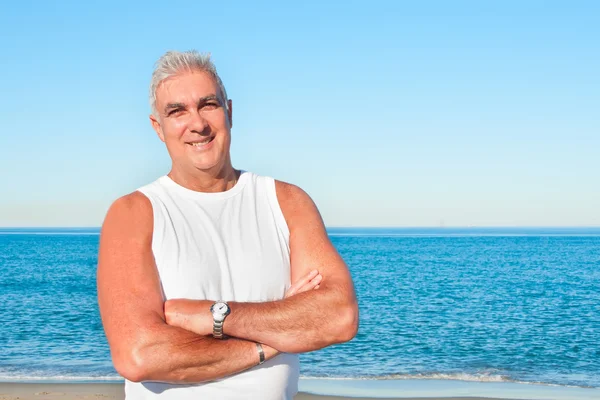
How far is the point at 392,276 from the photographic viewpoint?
50219mm

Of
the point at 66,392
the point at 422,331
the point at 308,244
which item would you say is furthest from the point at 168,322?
the point at 422,331

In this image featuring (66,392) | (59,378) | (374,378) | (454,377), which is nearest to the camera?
(66,392)

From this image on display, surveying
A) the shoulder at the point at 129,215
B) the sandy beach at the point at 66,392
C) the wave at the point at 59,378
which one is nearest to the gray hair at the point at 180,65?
the shoulder at the point at 129,215

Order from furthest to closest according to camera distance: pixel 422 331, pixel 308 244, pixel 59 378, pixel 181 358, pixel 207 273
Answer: pixel 422 331 < pixel 59 378 < pixel 308 244 < pixel 207 273 < pixel 181 358

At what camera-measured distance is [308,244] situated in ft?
8.27

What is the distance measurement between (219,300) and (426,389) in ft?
34.6

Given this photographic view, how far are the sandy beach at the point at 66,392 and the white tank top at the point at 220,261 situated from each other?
27.9 feet

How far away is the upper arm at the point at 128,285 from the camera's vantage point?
7.33 ft

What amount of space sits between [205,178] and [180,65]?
405 mm

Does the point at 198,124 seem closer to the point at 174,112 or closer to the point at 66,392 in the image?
the point at 174,112

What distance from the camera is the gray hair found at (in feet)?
7.99

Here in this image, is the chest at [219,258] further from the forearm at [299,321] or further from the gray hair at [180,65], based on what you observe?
the gray hair at [180,65]

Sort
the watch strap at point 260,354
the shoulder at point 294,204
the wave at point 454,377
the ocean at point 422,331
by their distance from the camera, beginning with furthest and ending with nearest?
the ocean at point 422,331
the wave at point 454,377
the shoulder at point 294,204
the watch strap at point 260,354

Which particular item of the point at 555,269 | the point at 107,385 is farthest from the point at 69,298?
the point at 555,269
